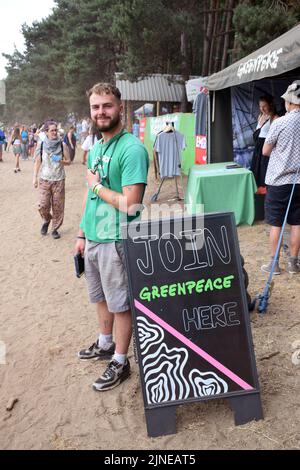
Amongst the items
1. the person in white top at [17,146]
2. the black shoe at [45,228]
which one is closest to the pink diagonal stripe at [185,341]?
the black shoe at [45,228]

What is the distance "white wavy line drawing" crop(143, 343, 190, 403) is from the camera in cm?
248

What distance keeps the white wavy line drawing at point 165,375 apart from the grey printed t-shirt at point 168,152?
309 inches

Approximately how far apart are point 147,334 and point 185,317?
23cm

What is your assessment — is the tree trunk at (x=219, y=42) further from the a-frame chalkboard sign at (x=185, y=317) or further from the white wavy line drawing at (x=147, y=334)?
the white wavy line drawing at (x=147, y=334)

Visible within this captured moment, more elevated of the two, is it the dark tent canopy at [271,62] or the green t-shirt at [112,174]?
the dark tent canopy at [271,62]

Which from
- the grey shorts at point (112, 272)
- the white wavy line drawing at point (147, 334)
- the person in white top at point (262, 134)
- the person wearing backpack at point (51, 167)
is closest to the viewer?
the white wavy line drawing at point (147, 334)

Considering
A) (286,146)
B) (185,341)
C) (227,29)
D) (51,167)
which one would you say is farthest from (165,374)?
(227,29)

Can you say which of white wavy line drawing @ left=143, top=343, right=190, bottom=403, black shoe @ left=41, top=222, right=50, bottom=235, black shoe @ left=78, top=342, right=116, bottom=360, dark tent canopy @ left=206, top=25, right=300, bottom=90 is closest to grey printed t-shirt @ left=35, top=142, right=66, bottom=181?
black shoe @ left=41, top=222, right=50, bottom=235

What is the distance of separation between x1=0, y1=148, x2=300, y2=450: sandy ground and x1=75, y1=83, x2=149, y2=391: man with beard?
0.28 m

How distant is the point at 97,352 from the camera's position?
3398 millimetres

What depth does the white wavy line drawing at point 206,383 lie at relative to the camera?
98.4 inches

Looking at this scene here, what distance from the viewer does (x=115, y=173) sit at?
2672 millimetres

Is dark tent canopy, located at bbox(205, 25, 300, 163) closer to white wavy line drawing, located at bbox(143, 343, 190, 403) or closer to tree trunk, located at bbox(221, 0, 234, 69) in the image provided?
white wavy line drawing, located at bbox(143, 343, 190, 403)

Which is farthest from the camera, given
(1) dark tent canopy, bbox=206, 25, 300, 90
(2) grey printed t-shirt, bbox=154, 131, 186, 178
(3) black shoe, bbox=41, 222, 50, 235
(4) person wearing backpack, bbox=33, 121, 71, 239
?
(2) grey printed t-shirt, bbox=154, 131, 186, 178
